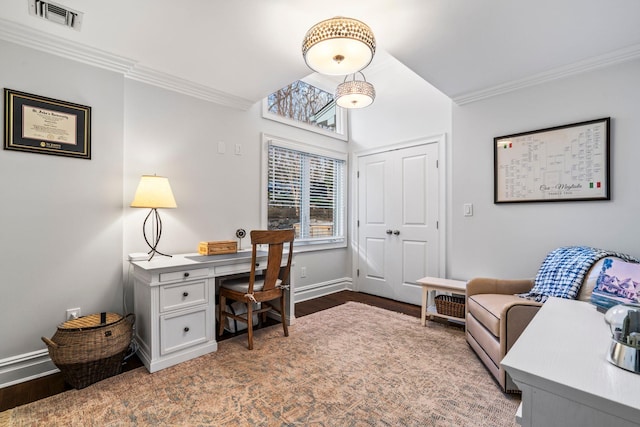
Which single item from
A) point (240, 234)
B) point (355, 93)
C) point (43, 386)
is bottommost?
point (43, 386)

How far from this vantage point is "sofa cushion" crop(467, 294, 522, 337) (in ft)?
6.36

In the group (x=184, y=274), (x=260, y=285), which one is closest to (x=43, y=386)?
(x=184, y=274)

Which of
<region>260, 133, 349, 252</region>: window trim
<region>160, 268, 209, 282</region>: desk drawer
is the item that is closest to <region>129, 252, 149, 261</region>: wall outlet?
<region>160, 268, 209, 282</region>: desk drawer

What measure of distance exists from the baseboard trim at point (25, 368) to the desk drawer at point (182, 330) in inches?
30.9

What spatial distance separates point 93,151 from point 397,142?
10.6 ft

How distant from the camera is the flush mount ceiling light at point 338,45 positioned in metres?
1.62

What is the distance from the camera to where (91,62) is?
7.48 feet

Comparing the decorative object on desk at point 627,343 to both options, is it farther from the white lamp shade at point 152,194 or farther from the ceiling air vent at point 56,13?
the ceiling air vent at point 56,13

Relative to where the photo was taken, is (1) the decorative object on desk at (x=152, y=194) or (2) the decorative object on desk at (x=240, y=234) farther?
(2) the decorative object on desk at (x=240, y=234)

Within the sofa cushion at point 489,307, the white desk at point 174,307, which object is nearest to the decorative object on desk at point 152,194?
the white desk at point 174,307

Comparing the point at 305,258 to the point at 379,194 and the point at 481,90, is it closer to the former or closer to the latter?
the point at 379,194

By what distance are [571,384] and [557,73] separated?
2772 mm

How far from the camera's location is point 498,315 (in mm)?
1929

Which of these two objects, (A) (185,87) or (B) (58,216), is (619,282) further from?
(B) (58,216)
